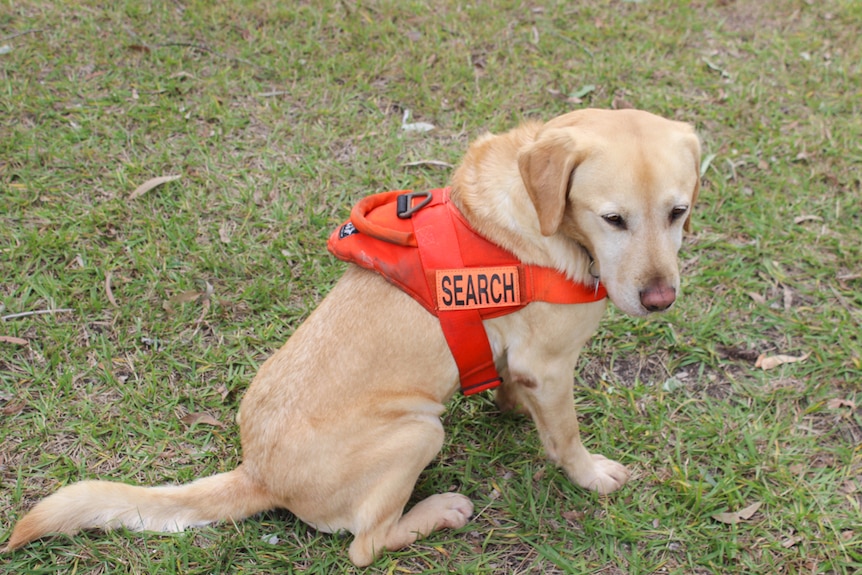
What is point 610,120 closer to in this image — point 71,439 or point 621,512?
point 621,512

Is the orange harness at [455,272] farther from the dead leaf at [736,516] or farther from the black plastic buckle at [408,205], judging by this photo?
the dead leaf at [736,516]

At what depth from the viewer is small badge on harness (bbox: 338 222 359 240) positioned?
312cm

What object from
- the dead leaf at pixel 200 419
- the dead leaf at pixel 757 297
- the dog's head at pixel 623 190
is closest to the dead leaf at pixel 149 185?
the dead leaf at pixel 200 419

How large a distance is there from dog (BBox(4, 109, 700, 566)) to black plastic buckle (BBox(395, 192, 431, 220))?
0.15 m

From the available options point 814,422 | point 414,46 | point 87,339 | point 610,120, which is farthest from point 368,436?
point 414,46

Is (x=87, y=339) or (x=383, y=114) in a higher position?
(x=383, y=114)

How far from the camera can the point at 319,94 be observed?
5.66 m

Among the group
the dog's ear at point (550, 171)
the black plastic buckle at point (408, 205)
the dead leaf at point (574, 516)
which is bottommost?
the dead leaf at point (574, 516)

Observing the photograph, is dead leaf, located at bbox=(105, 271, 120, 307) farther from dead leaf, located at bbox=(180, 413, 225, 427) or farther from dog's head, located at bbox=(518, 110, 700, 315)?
dog's head, located at bbox=(518, 110, 700, 315)

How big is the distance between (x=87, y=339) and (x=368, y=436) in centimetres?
211

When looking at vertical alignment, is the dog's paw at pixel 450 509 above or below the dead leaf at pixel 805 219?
below

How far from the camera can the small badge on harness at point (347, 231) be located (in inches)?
123

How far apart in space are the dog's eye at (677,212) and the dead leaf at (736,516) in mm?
1542

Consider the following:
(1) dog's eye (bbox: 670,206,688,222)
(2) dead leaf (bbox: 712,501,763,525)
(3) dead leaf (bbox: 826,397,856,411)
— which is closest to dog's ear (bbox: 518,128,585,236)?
(1) dog's eye (bbox: 670,206,688,222)
